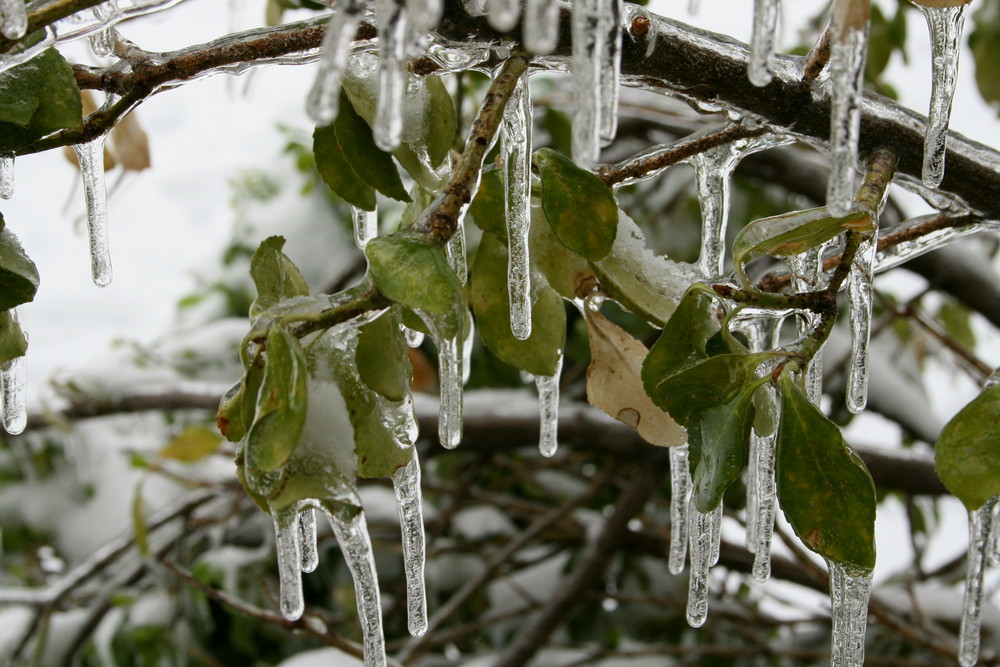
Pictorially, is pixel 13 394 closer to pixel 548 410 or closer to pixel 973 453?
pixel 548 410

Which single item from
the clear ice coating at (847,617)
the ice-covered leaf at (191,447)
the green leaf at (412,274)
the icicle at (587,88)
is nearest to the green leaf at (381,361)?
the green leaf at (412,274)

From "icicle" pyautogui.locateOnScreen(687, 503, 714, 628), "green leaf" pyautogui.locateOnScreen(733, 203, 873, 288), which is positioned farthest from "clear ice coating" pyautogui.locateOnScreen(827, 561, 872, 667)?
"green leaf" pyautogui.locateOnScreen(733, 203, 873, 288)

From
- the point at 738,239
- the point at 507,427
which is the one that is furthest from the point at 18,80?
the point at 507,427

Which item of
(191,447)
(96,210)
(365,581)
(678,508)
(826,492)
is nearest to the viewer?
(826,492)

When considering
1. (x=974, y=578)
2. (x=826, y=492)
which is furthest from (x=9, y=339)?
(x=974, y=578)

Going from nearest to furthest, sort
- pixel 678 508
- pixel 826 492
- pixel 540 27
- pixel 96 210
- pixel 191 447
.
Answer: pixel 540 27
pixel 826 492
pixel 96 210
pixel 678 508
pixel 191 447

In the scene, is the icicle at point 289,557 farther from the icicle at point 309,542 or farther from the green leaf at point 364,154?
the green leaf at point 364,154
